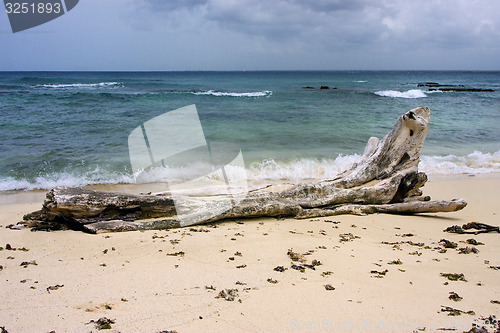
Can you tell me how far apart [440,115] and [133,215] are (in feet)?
67.1

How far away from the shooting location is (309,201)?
5.48 m

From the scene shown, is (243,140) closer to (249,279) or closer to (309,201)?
(309,201)

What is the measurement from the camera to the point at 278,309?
288 cm

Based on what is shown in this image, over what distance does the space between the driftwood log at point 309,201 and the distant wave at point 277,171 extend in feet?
5.56

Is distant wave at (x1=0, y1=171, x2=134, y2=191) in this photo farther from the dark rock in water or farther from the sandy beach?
→ the dark rock in water

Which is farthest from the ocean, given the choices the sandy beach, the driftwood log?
the sandy beach

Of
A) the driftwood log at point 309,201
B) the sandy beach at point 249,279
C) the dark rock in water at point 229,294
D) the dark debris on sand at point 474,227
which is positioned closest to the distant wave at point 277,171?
the driftwood log at point 309,201

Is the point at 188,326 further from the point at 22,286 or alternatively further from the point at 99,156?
the point at 99,156

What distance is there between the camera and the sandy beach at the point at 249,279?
2738mm

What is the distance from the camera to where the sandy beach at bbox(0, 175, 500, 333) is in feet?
8.98

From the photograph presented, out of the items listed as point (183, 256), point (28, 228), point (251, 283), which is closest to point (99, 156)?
point (28, 228)

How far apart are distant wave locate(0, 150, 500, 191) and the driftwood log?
5.56 ft

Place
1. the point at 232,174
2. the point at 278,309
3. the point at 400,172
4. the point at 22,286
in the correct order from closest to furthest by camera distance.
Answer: the point at 278,309 < the point at 22,286 < the point at 400,172 < the point at 232,174

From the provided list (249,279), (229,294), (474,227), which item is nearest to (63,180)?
(249,279)
